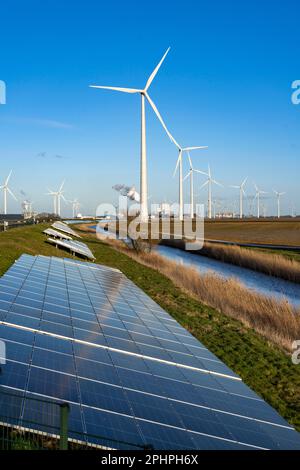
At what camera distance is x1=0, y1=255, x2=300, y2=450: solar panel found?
8211 millimetres

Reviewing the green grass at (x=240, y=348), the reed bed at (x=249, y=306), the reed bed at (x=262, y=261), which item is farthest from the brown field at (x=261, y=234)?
the green grass at (x=240, y=348)

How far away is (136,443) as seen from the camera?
7.60m

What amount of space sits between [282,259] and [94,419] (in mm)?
45048

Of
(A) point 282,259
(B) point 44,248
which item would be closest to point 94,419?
(B) point 44,248

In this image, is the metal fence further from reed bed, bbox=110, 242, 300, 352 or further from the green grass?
reed bed, bbox=110, 242, 300, 352

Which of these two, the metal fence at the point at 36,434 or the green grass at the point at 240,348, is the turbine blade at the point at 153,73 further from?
the metal fence at the point at 36,434

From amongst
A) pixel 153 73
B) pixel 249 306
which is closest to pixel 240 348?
pixel 249 306

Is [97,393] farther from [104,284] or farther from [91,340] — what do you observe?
[104,284]

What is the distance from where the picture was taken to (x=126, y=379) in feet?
34.1

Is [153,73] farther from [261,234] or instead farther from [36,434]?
[36,434]

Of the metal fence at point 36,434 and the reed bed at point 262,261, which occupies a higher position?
the metal fence at point 36,434

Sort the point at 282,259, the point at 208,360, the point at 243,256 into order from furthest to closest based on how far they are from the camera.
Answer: the point at 243,256, the point at 282,259, the point at 208,360

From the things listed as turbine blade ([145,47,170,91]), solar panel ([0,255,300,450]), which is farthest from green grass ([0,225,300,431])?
turbine blade ([145,47,170,91])

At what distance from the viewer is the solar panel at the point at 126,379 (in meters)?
8.21
